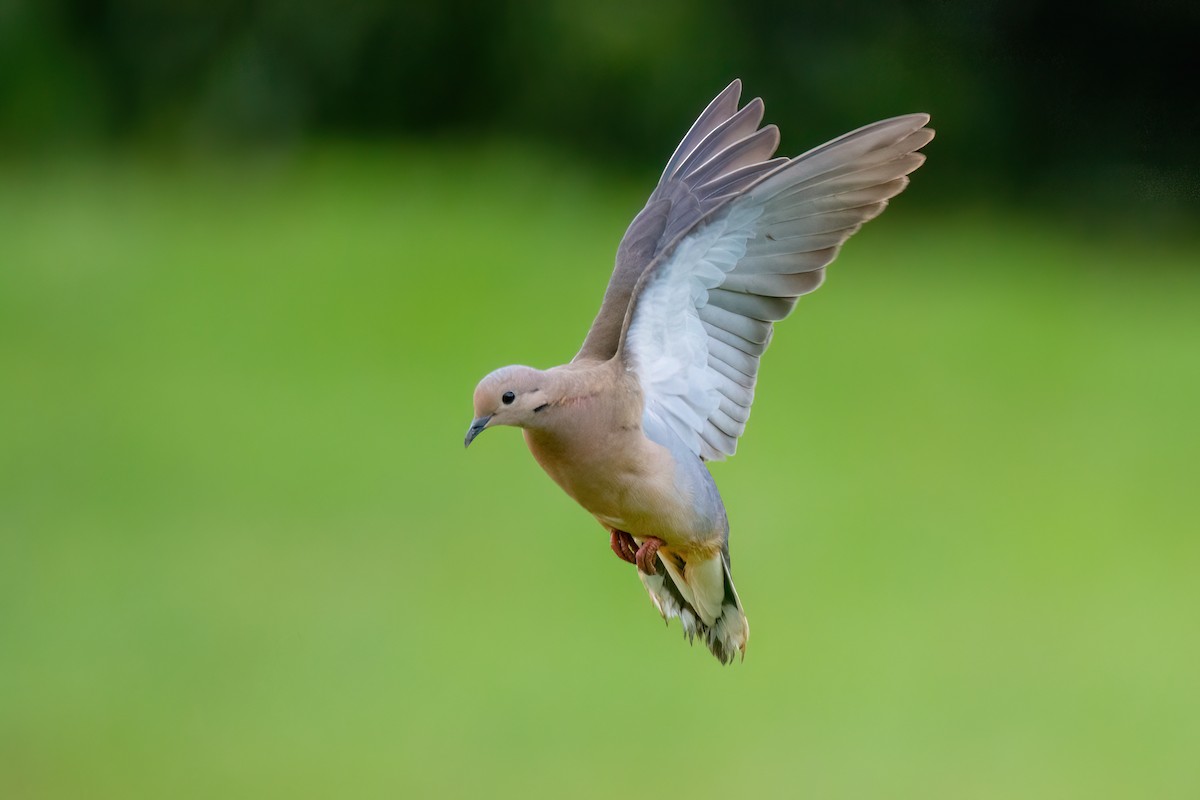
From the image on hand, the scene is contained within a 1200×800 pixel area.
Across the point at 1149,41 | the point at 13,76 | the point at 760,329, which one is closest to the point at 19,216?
the point at 13,76

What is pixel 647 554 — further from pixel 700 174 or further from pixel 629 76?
pixel 629 76

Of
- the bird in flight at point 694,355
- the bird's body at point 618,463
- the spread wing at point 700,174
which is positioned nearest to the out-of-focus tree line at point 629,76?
the spread wing at point 700,174

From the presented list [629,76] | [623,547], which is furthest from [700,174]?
[629,76]

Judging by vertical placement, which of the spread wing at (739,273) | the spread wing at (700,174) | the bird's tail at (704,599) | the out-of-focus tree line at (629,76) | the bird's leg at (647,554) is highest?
the out-of-focus tree line at (629,76)

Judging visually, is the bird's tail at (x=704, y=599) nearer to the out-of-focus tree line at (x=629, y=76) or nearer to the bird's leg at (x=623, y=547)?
the bird's leg at (x=623, y=547)

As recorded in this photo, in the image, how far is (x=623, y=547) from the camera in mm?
2518

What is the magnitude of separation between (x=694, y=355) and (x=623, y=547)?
30cm

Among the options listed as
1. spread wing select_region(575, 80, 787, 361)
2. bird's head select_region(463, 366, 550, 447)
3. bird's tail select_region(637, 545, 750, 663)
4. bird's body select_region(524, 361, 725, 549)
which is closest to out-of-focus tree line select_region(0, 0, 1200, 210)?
spread wing select_region(575, 80, 787, 361)

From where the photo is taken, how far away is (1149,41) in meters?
11.0

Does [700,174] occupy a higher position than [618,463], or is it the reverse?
[700,174]

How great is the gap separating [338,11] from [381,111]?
68cm

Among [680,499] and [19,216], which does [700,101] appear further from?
[680,499]

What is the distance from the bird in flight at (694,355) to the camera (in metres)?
2.18

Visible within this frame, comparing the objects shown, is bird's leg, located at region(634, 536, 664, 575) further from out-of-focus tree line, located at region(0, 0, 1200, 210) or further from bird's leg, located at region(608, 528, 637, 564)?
out-of-focus tree line, located at region(0, 0, 1200, 210)
